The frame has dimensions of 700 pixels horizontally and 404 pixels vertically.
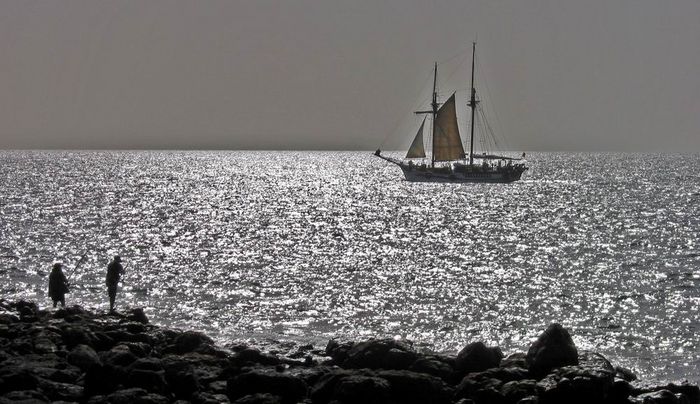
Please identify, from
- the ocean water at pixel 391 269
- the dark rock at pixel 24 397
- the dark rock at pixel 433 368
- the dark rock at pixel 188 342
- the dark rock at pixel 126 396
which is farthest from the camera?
the ocean water at pixel 391 269

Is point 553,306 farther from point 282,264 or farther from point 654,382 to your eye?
point 282,264

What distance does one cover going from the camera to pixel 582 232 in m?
74.2

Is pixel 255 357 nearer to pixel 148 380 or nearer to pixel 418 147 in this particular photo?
pixel 148 380

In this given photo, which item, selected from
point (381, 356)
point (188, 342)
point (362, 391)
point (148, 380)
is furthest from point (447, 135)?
point (148, 380)

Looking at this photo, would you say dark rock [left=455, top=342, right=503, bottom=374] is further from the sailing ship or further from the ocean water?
the sailing ship

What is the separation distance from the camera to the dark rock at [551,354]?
20109 millimetres

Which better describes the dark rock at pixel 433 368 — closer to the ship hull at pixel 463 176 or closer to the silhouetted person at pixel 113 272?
the silhouetted person at pixel 113 272

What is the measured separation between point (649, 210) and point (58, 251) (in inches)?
2780

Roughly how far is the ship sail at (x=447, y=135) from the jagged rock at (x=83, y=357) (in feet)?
378

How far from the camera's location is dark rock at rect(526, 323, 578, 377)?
792 inches

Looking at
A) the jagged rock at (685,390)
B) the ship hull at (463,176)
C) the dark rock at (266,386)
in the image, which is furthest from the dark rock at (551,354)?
the ship hull at (463,176)

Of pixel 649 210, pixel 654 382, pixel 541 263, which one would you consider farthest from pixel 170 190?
pixel 654 382

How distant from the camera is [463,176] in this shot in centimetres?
14675

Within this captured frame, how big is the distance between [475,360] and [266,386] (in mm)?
5541
